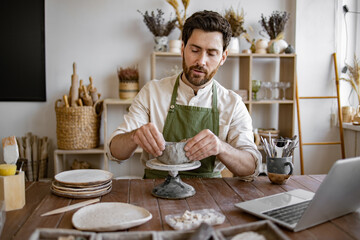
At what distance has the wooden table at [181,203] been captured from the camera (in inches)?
43.1

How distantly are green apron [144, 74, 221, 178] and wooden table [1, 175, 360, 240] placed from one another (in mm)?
265

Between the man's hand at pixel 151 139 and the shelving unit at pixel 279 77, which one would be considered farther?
the shelving unit at pixel 279 77

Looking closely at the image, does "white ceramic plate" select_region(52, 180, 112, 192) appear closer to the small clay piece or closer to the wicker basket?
the wicker basket

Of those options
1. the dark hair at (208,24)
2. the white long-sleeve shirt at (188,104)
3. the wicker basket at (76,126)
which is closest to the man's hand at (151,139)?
the white long-sleeve shirt at (188,104)

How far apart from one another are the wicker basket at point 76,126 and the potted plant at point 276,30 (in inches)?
73.0

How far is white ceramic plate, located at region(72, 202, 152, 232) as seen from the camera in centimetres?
105

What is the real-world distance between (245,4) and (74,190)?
2.96m

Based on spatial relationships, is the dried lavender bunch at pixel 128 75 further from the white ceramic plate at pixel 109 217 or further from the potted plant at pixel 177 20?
the white ceramic plate at pixel 109 217

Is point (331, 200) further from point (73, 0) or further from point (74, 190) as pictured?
point (73, 0)

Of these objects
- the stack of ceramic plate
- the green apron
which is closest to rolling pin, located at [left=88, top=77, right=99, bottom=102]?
the green apron

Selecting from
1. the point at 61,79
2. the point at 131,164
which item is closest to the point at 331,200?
the point at 131,164

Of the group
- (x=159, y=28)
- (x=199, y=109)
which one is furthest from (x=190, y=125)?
(x=159, y=28)

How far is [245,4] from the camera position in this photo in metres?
3.66

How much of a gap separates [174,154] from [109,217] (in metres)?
0.38
